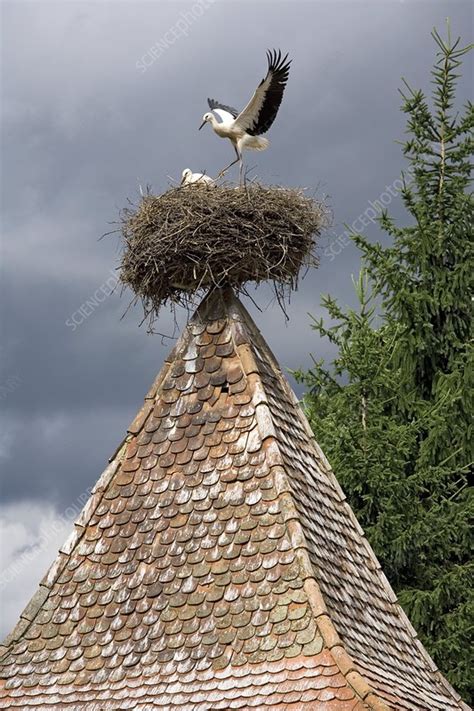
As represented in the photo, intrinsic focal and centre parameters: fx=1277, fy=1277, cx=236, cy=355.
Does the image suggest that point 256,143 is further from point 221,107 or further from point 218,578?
point 218,578

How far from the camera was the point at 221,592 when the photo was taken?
8.38 m

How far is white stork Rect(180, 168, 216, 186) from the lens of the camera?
10406 mm

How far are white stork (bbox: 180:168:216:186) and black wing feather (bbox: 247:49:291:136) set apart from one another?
726mm

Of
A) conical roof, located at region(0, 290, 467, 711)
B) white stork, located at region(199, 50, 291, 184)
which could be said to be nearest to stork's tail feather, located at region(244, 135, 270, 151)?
white stork, located at region(199, 50, 291, 184)

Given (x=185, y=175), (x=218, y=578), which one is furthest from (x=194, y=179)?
(x=218, y=578)

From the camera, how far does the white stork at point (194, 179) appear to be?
34.1 ft

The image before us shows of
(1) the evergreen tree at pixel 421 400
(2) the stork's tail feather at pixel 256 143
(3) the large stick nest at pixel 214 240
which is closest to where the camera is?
(3) the large stick nest at pixel 214 240

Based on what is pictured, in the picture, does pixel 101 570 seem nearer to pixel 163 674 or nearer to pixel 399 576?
pixel 163 674

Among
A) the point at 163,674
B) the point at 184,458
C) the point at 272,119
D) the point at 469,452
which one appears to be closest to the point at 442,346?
the point at 469,452

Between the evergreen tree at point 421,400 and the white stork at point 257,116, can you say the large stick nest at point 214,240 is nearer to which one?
the white stork at point 257,116

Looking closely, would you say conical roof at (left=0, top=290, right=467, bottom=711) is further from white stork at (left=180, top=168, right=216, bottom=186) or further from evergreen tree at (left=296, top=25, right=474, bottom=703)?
evergreen tree at (left=296, top=25, right=474, bottom=703)

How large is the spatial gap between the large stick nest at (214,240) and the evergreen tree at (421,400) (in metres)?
4.56

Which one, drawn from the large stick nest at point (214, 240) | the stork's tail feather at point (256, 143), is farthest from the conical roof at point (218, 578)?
the stork's tail feather at point (256, 143)

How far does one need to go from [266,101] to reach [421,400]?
624cm
